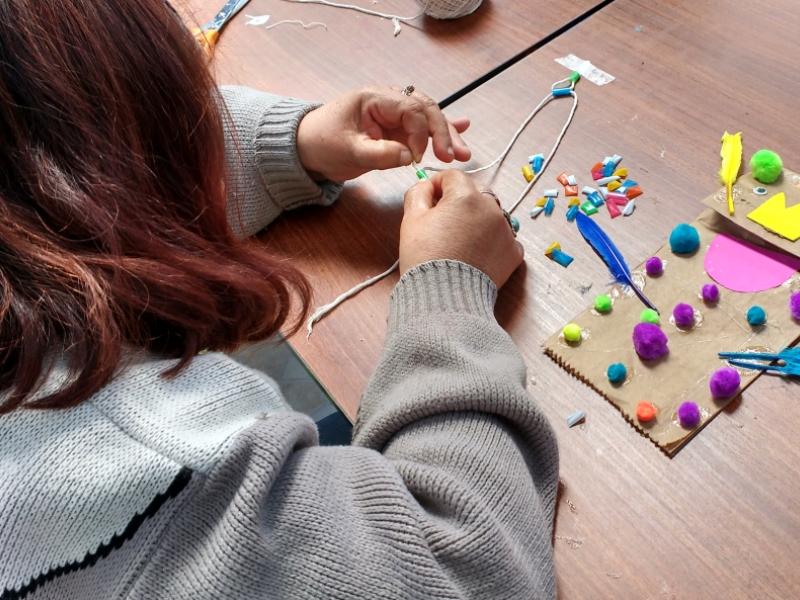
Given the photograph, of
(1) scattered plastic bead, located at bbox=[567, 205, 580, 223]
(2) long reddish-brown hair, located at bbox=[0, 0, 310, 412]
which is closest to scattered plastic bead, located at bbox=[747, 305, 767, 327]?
(1) scattered plastic bead, located at bbox=[567, 205, 580, 223]

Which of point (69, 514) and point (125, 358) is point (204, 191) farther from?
point (69, 514)

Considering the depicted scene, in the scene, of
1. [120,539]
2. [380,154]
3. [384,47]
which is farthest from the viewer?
[384,47]

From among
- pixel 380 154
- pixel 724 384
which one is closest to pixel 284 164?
pixel 380 154

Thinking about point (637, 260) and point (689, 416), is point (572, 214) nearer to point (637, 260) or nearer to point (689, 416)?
point (637, 260)

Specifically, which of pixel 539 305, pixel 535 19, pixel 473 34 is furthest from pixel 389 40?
pixel 539 305

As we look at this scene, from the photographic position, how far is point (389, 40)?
106 centimetres

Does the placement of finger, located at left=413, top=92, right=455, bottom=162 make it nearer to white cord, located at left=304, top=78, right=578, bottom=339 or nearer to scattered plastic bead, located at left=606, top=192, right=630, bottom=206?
white cord, located at left=304, top=78, right=578, bottom=339

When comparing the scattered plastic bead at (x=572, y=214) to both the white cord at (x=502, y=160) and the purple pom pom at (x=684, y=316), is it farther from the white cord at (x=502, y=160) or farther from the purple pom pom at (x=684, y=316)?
the purple pom pom at (x=684, y=316)

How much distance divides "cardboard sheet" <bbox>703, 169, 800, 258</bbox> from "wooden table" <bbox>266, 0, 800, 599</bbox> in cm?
3

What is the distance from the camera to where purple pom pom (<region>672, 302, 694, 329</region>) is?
62 centimetres

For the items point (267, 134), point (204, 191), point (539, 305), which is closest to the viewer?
point (204, 191)

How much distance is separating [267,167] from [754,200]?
0.58 m

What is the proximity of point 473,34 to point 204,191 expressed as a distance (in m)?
0.70

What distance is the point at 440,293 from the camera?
2.14 feet
